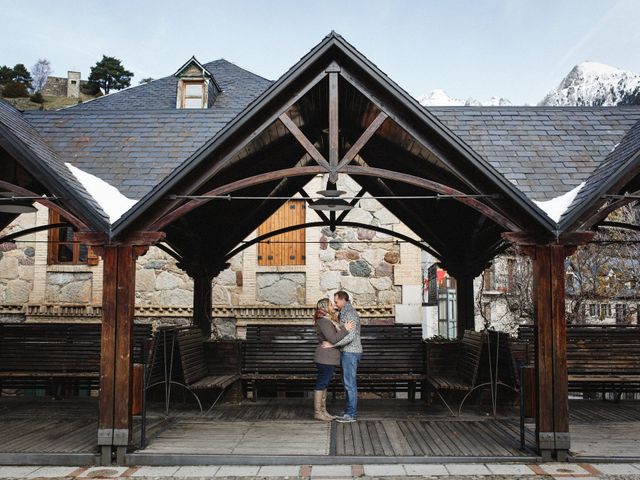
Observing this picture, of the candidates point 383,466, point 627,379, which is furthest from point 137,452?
point 627,379

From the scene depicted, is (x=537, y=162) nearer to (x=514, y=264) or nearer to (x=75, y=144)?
(x=75, y=144)

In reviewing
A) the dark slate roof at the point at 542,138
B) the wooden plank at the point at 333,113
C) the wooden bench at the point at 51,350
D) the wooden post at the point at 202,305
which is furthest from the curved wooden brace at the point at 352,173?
the wooden post at the point at 202,305

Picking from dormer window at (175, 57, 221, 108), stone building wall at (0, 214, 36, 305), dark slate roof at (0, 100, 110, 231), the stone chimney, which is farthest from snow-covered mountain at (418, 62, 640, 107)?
dark slate roof at (0, 100, 110, 231)

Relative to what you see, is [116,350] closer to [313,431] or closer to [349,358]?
[313,431]

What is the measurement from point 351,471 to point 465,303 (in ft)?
16.8

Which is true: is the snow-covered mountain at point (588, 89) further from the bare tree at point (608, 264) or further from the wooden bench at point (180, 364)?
the wooden bench at point (180, 364)

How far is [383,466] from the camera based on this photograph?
250 inches

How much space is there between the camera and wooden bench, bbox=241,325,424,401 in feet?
32.1

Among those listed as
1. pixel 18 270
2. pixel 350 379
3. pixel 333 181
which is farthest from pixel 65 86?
pixel 333 181

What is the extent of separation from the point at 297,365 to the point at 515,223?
4.35 meters

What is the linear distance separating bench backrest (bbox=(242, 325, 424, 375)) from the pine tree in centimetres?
5993

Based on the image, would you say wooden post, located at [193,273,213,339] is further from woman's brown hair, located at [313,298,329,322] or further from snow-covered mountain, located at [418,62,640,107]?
snow-covered mountain, located at [418,62,640,107]

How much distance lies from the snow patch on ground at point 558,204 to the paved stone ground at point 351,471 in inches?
97.2

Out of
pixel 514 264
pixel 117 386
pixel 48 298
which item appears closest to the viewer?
pixel 117 386
